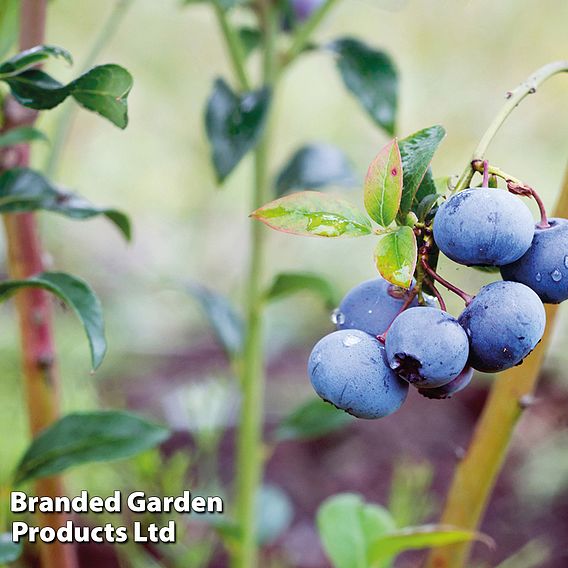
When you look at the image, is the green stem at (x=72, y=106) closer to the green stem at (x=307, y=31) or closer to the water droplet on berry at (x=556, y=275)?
the green stem at (x=307, y=31)

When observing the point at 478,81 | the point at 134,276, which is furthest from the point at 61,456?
the point at 478,81

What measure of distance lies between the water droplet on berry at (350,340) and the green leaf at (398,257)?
0.17ft

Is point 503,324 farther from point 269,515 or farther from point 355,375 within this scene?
point 269,515

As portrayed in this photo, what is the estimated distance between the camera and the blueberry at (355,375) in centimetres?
47

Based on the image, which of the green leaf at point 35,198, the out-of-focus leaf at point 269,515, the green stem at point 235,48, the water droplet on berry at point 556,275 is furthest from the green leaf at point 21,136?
the out-of-focus leaf at point 269,515

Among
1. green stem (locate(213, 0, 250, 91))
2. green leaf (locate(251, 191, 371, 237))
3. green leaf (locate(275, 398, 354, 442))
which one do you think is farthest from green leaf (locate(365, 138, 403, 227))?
green leaf (locate(275, 398, 354, 442))

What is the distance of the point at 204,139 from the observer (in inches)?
115

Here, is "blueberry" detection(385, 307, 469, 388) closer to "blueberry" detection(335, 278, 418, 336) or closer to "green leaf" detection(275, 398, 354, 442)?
"blueberry" detection(335, 278, 418, 336)

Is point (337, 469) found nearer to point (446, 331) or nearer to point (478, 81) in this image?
point (446, 331)

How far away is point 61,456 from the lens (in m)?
0.82

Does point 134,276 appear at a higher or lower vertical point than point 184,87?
lower

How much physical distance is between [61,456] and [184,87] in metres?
2.94

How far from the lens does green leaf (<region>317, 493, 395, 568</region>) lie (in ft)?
3.03

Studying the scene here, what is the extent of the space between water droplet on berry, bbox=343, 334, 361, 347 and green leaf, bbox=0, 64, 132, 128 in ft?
0.76
